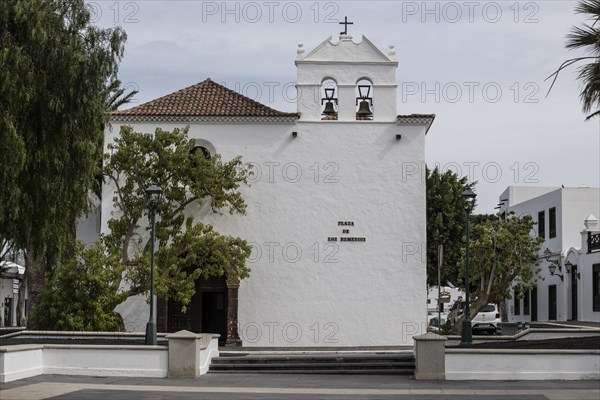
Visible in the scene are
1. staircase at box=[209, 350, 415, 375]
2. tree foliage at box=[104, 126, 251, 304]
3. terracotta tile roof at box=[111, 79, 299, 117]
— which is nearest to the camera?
staircase at box=[209, 350, 415, 375]

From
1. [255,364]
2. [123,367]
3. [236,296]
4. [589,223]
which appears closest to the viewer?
[123,367]

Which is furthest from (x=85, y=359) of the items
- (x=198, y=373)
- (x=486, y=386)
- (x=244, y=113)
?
(x=244, y=113)

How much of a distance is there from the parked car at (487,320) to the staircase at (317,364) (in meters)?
13.0

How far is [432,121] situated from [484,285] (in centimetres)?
608

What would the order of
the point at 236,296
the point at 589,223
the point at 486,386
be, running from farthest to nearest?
the point at 589,223 → the point at 236,296 → the point at 486,386

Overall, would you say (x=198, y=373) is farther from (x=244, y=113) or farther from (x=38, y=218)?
(x=244, y=113)

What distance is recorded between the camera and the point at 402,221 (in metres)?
33.1

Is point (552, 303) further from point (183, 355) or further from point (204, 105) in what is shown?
point (183, 355)

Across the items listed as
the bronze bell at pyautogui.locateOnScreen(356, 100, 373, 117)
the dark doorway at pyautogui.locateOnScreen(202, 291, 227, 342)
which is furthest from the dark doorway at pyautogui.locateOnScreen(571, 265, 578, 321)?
the dark doorway at pyautogui.locateOnScreen(202, 291, 227, 342)

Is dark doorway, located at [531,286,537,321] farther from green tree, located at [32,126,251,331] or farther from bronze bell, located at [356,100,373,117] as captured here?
green tree, located at [32,126,251,331]

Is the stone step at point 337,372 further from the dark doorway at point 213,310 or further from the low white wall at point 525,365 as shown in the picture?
the dark doorway at point 213,310

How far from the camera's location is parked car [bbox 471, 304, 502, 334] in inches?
1507

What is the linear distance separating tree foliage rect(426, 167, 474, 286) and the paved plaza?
26230 mm

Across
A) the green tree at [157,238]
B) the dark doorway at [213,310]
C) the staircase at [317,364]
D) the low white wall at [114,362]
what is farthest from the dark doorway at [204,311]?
the low white wall at [114,362]
